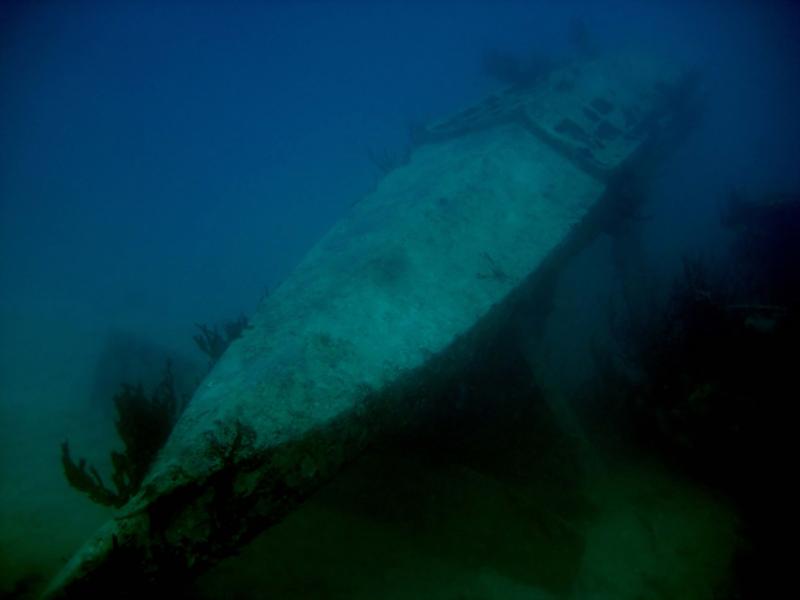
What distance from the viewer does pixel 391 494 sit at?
11.5ft

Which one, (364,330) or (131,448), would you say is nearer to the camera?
(364,330)

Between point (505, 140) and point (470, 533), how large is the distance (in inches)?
214

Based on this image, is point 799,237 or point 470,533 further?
point 799,237

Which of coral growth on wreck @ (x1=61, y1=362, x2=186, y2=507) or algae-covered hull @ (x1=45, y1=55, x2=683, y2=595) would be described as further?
coral growth on wreck @ (x1=61, y1=362, x2=186, y2=507)

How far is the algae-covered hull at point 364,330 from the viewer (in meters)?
1.75

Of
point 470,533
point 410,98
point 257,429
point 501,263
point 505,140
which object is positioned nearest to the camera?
point 257,429

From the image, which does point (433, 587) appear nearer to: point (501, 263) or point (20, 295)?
point (501, 263)

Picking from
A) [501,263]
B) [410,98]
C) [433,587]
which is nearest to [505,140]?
[501,263]

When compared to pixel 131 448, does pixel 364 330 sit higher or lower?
lower

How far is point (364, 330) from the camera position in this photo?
2.97 meters

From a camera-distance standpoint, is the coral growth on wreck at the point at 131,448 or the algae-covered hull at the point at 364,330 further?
the coral growth on wreck at the point at 131,448

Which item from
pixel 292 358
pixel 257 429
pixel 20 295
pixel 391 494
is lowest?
pixel 391 494

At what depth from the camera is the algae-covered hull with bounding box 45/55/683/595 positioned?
69.0 inches

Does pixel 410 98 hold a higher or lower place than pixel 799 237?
higher
